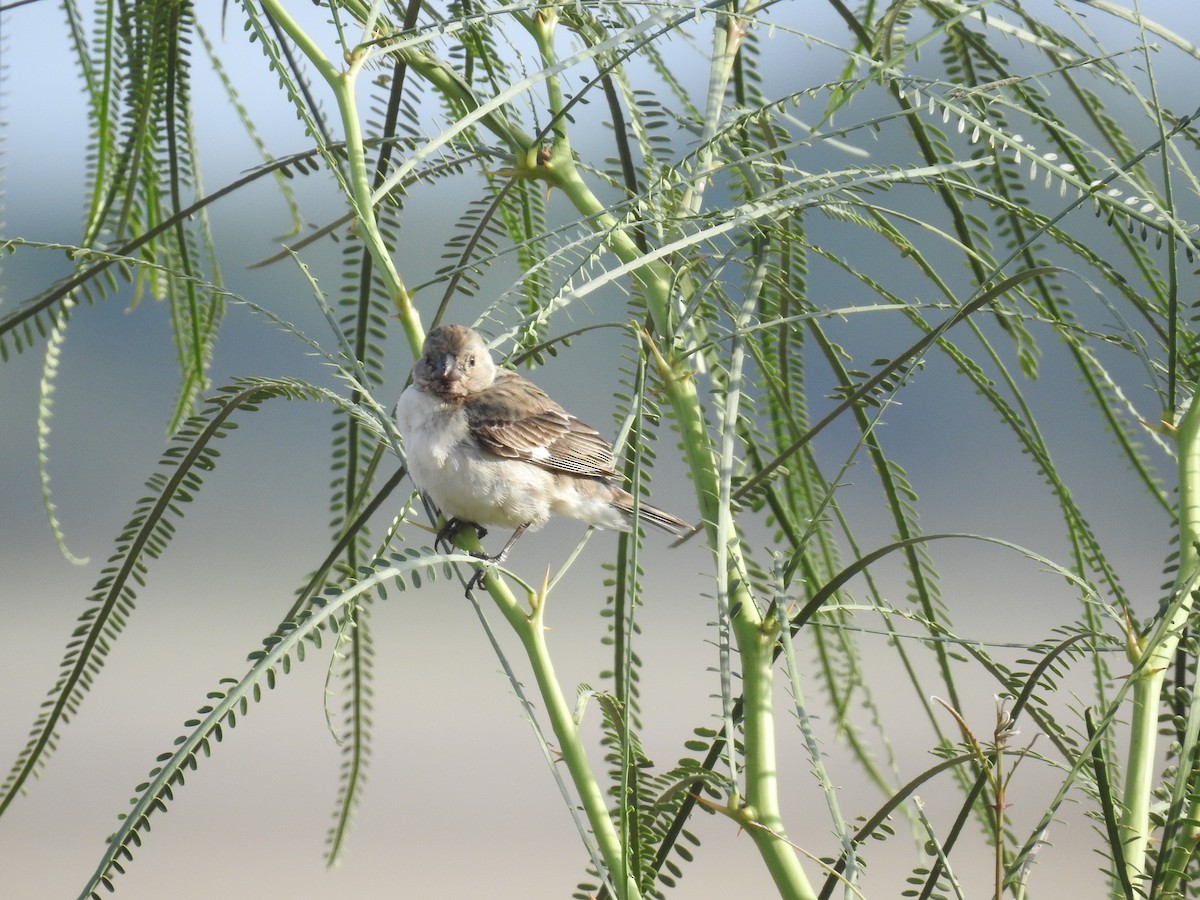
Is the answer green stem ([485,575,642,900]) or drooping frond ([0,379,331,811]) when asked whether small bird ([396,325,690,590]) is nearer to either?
Answer: drooping frond ([0,379,331,811])

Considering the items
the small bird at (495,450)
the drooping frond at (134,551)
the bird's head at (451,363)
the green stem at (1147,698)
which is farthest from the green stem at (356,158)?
the bird's head at (451,363)

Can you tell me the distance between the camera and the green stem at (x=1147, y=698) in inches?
25.4

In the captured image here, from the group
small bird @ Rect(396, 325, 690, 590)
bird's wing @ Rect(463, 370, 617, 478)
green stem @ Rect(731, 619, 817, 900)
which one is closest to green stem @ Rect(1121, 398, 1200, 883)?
green stem @ Rect(731, 619, 817, 900)

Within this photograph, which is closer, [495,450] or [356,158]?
[356,158]

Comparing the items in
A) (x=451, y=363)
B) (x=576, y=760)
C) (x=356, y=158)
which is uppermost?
(x=451, y=363)

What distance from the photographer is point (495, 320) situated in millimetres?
870

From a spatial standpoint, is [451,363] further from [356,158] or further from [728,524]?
[728,524]

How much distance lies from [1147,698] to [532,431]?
1.40 meters

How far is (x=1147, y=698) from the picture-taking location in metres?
0.66

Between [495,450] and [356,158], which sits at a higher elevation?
[495,450]

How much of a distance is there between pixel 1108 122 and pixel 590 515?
109 centimetres

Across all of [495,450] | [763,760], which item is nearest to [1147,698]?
[763,760]

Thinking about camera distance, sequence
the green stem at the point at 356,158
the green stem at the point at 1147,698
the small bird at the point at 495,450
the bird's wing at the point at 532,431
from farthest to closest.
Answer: the bird's wing at the point at 532,431
the small bird at the point at 495,450
the green stem at the point at 356,158
the green stem at the point at 1147,698

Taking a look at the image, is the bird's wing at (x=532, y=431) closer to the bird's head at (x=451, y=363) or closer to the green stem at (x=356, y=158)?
the bird's head at (x=451, y=363)
